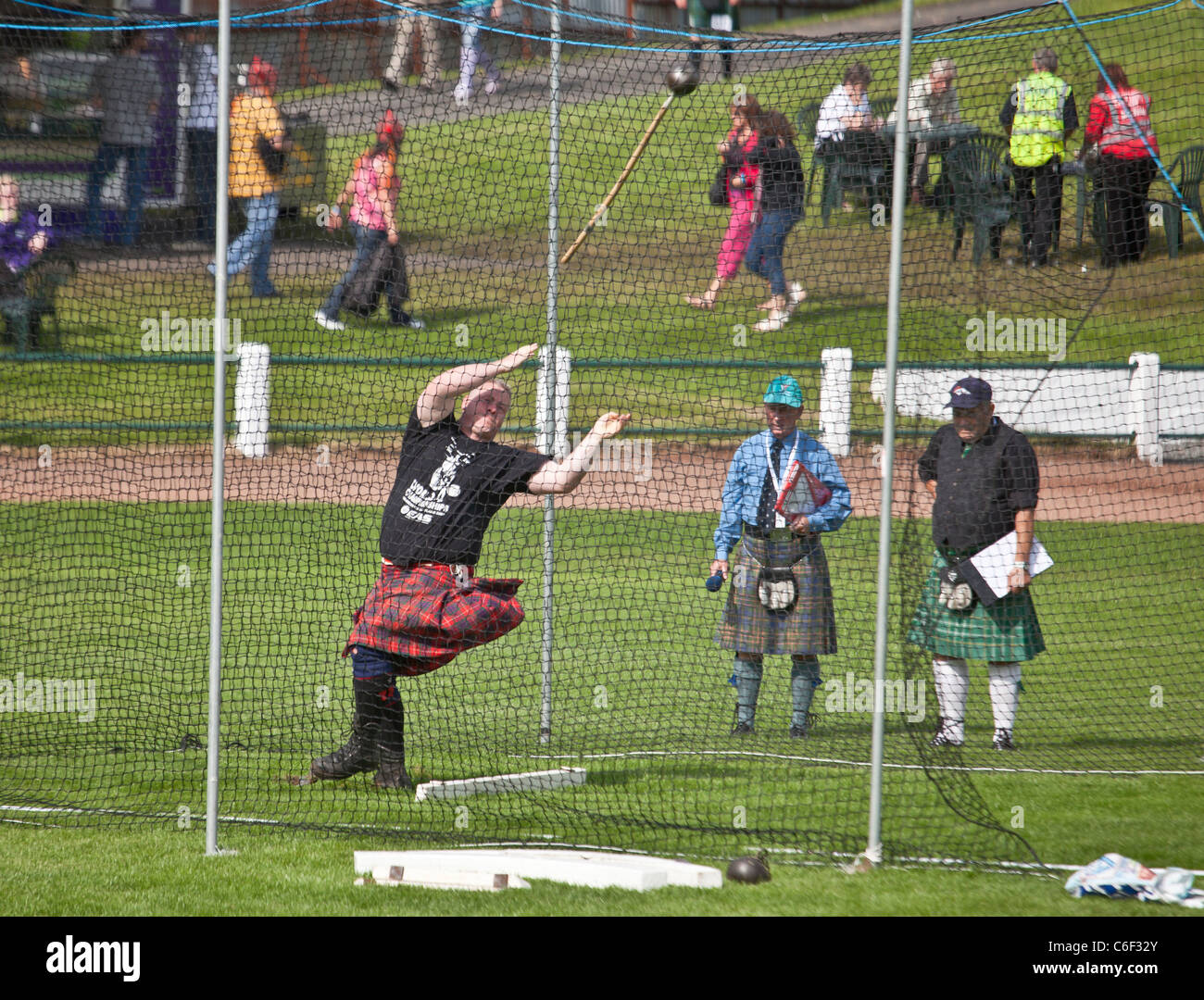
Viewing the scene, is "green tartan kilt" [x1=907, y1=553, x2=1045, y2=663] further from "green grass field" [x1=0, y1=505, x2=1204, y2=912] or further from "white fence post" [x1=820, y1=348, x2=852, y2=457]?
"white fence post" [x1=820, y1=348, x2=852, y2=457]

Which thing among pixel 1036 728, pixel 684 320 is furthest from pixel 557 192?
pixel 684 320

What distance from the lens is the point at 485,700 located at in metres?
7.45

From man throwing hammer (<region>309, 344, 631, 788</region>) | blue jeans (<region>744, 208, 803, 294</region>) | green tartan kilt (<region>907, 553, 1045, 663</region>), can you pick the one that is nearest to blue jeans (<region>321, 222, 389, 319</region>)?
blue jeans (<region>744, 208, 803, 294</region>)

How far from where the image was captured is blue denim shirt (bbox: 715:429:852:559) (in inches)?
272

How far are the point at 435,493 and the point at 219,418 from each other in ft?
3.53

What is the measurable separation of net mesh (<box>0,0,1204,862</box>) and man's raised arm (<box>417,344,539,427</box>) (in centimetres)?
98

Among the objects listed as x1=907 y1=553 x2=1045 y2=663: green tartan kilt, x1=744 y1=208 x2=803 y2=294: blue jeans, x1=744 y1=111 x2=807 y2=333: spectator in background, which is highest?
x1=744 y1=111 x2=807 y2=333: spectator in background

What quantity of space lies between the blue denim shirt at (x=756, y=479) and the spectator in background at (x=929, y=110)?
1422mm

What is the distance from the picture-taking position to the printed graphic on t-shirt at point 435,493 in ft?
18.8

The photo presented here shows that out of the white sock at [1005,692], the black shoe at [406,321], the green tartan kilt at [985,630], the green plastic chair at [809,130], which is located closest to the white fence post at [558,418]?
the green plastic chair at [809,130]

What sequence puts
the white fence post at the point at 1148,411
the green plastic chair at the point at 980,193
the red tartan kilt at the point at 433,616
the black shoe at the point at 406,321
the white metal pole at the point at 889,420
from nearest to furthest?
the white metal pole at the point at 889,420
the red tartan kilt at the point at 433,616
the green plastic chair at the point at 980,193
the white fence post at the point at 1148,411
the black shoe at the point at 406,321

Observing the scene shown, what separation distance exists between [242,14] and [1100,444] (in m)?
7.83

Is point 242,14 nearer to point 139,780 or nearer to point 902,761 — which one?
point 139,780

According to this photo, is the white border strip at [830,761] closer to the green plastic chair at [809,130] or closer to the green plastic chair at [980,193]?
the green plastic chair at [980,193]
